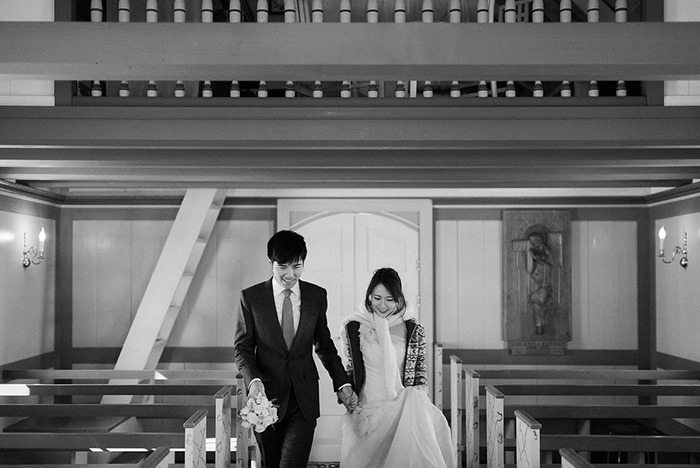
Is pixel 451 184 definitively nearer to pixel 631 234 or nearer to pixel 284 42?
pixel 631 234

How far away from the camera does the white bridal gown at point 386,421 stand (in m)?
5.26

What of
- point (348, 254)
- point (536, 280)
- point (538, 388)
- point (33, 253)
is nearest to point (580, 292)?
point (536, 280)

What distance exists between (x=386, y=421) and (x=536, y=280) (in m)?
5.66

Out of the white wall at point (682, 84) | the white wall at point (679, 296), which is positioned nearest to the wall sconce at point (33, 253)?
the white wall at point (682, 84)

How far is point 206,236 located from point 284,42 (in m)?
6.32

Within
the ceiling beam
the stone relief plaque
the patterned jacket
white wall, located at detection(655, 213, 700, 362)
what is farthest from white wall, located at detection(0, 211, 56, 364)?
white wall, located at detection(655, 213, 700, 362)

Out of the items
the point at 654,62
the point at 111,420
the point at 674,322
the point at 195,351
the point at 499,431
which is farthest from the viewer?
the point at 195,351

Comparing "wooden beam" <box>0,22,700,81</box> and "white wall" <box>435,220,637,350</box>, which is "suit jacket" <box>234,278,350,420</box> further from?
"white wall" <box>435,220,637,350</box>

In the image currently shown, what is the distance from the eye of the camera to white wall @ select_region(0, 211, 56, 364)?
8312 mm

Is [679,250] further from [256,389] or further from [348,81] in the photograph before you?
[256,389]

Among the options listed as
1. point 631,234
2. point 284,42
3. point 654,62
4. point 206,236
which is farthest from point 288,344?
point 631,234

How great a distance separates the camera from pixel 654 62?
3730mm

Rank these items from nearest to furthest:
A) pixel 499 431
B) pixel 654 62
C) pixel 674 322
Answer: pixel 654 62 → pixel 499 431 → pixel 674 322

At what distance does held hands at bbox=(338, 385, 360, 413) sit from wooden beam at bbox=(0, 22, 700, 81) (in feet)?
6.87
